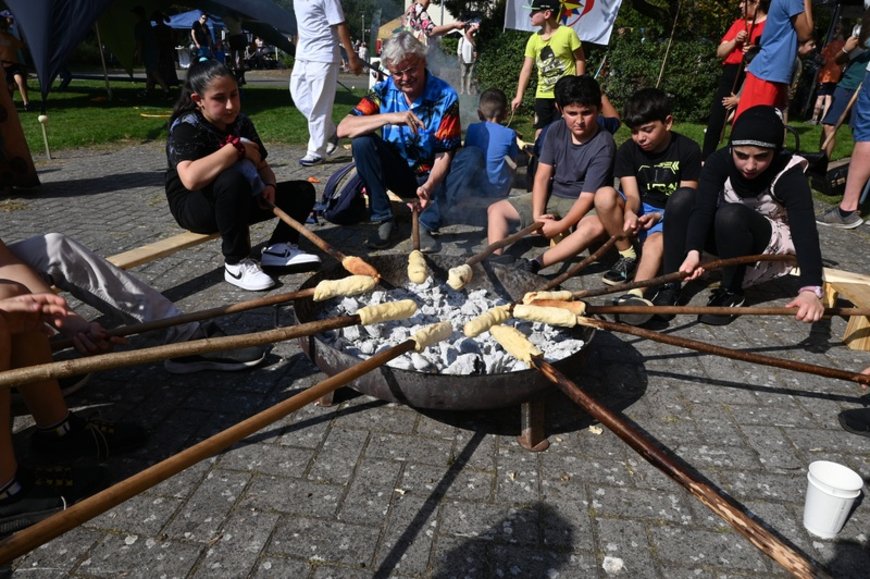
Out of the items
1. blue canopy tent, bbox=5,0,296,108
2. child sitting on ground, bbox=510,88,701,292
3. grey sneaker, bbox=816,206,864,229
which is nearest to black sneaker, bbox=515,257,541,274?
child sitting on ground, bbox=510,88,701,292

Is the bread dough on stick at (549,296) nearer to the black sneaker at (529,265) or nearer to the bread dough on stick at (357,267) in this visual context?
the bread dough on stick at (357,267)

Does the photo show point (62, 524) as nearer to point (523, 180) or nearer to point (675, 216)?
point (675, 216)

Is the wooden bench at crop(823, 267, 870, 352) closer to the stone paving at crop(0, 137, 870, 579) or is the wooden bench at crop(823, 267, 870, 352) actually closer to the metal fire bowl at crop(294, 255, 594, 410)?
the stone paving at crop(0, 137, 870, 579)

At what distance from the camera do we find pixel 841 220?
19.5 ft

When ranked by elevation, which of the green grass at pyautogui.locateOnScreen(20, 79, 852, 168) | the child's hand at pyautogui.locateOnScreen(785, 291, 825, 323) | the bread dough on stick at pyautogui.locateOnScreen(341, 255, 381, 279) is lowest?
the child's hand at pyautogui.locateOnScreen(785, 291, 825, 323)

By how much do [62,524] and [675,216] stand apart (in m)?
3.77

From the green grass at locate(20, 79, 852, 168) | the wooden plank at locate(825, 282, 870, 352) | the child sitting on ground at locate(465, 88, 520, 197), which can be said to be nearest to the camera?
the wooden plank at locate(825, 282, 870, 352)

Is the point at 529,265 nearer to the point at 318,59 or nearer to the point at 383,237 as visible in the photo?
the point at 383,237

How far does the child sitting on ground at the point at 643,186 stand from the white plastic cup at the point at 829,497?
200cm

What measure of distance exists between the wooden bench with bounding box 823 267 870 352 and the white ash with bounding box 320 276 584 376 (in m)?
1.95

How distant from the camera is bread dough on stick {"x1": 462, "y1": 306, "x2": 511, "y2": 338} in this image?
263 centimetres

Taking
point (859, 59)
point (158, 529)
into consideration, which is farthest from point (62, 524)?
point (859, 59)

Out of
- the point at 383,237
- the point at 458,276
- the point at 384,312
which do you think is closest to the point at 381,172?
the point at 383,237

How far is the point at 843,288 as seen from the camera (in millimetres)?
3682
